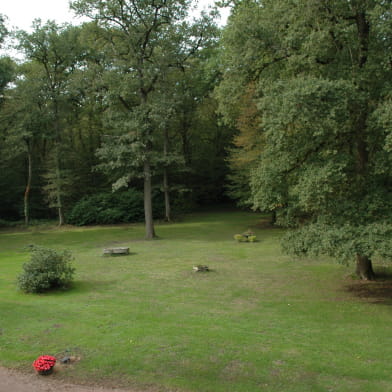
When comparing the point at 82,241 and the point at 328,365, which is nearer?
the point at 328,365

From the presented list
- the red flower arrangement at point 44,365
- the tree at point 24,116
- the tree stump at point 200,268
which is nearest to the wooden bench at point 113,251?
the tree stump at point 200,268

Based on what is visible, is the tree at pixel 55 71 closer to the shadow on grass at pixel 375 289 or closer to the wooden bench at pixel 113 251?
the wooden bench at pixel 113 251

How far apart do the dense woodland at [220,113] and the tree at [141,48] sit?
99 millimetres

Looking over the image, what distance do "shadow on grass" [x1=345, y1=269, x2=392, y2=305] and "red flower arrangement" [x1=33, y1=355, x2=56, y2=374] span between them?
9244 mm

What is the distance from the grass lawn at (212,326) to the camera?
286 inches

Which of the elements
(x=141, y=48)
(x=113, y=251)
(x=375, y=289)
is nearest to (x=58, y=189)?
(x=141, y=48)

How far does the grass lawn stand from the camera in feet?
23.8

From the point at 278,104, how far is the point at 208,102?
33272mm

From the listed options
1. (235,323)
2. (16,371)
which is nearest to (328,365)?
(235,323)

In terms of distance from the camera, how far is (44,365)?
23.9 ft

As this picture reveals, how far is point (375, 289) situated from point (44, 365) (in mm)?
10603

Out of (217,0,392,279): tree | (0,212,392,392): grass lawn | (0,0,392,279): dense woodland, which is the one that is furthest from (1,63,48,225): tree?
(217,0,392,279): tree

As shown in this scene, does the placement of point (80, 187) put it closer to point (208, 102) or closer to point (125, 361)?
point (208, 102)

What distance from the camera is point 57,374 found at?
24.5ft
